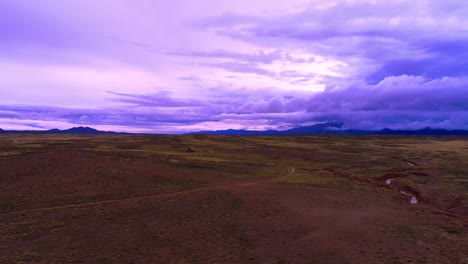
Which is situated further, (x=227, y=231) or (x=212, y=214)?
(x=212, y=214)

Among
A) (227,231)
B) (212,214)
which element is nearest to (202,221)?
(212,214)

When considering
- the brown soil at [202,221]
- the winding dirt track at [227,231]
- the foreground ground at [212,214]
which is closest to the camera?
the winding dirt track at [227,231]

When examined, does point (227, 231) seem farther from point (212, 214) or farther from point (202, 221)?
point (212, 214)

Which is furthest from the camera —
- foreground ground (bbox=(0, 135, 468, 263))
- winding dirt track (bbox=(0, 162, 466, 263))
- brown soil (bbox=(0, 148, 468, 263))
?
foreground ground (bbox=(0, 135, 468, 263))

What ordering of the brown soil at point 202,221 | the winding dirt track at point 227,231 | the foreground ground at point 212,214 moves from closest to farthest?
the winding dirt track at point 227,231 < the brown soil at point 202,221 < the foreground ground at point 212,214

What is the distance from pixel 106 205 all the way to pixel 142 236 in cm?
914

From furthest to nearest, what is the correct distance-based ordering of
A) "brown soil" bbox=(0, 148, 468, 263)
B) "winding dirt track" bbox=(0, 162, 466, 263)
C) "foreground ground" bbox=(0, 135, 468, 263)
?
"foreground ground" bbox=(0, 135, 468, 263)
"brown soil" bbox=(0, 148, 468, 263)
"winding dirt track" bbox=(0, 162, 466, 263)

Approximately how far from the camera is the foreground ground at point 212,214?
2448cm

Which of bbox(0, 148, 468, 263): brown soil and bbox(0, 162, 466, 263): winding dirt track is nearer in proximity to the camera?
bbox(0, 162, 466, 263): winding dirt track

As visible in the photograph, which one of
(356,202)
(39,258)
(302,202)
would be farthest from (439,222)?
(39,258)

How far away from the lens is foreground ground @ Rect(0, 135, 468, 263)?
80.3 ft

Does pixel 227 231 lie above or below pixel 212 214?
below

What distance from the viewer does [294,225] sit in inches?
1214

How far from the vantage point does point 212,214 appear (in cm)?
3353
